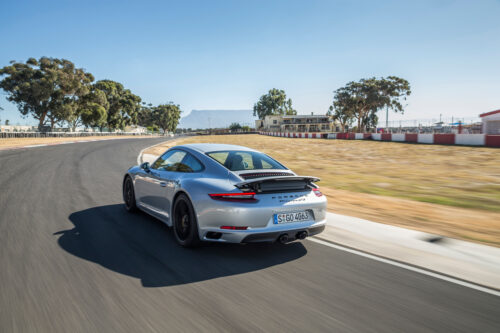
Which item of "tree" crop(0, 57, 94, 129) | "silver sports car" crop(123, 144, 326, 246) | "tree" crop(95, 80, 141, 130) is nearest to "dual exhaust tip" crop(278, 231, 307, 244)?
"silver sports car" crop(123, 144, 326, 246)

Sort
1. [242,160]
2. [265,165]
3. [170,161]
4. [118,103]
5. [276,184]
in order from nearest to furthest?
1. [276,184]
2. [242,160]
3. [265,165]
4. [170,161]
5. [118,103]

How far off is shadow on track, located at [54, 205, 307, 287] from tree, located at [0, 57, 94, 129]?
54558 millimetres

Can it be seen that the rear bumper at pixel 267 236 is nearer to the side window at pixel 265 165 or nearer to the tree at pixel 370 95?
the side window at pixel 265 165

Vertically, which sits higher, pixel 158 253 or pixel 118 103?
pixel 118 103

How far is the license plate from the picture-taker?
4070 millimetres

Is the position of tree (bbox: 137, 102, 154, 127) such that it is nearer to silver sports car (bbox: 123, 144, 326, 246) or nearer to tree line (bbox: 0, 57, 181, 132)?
tree line (bbox: 0, 57, 181, 132)

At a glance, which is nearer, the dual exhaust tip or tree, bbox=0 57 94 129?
the dual exhaust tip

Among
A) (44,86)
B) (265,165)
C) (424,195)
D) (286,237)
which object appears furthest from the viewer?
(44,86)

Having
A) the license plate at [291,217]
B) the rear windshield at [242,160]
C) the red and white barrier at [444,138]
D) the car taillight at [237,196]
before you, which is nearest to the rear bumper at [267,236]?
the license plate at [291,217]

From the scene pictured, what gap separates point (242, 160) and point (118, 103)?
86.5 metres

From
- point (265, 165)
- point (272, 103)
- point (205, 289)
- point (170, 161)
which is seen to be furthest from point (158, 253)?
point (272, 103)

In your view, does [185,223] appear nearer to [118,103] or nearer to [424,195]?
→ [424,195]

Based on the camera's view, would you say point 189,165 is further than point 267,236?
Yes

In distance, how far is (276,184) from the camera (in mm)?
4230
